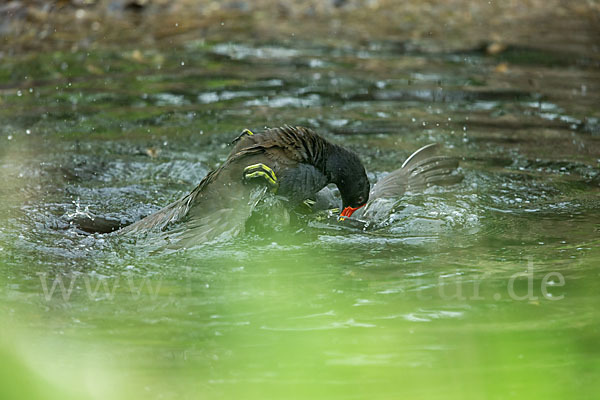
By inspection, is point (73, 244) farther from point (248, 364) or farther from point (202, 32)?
point (202, 32)

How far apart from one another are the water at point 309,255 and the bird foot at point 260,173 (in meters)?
0.44

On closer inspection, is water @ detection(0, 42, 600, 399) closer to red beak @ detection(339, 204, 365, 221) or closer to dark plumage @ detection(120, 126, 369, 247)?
dark plumage @ detection(120, 126, 369, 247)

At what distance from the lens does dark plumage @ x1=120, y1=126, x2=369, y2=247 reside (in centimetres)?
522

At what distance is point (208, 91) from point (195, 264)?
5.02 m

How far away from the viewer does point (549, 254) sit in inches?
195

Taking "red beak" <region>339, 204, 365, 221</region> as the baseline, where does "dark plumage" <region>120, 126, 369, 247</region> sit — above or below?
above

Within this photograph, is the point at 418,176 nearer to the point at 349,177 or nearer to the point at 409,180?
the point at 409,180

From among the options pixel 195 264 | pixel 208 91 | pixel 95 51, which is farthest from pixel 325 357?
pixel 95 51

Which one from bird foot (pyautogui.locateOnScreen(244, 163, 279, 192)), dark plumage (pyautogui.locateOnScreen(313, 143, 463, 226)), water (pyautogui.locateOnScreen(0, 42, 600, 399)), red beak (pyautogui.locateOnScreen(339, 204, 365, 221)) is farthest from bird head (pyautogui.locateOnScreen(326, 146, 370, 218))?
bird foot (pyautogui.locateOnScreen(244, 163, 279, 192))

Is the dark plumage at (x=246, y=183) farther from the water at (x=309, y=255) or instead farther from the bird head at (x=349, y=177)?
the water at (x=309, y=255)

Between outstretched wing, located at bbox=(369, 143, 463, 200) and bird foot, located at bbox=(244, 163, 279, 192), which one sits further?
outstretched wing, located at bbox=(369, 143, 463, 200)

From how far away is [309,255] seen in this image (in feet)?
16.7

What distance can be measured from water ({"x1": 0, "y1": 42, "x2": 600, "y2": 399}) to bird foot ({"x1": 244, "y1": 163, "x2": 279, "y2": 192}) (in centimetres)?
44

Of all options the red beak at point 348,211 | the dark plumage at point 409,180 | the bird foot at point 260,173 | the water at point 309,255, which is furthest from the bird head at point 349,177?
the bird foot at point 260,173
